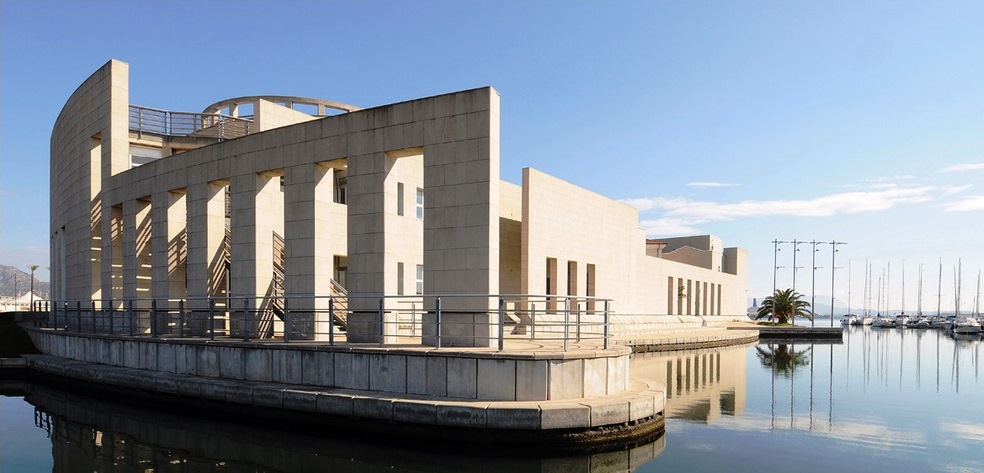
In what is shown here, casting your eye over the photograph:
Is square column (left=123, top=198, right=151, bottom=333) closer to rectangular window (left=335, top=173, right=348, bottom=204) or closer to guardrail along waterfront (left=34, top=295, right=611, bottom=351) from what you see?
guardrail along waterfront (left=34, top=295, right=611, bottom=351)

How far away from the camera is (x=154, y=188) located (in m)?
20.1

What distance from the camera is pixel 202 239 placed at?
18.2 m

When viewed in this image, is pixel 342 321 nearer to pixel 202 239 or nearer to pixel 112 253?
pixel 202 239

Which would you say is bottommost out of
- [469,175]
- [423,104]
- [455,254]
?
[455,254]

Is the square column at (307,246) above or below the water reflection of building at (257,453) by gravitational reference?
above

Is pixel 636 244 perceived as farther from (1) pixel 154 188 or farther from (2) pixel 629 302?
(1) pixel 154 188

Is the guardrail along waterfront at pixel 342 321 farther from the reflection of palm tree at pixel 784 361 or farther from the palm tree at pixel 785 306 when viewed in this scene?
the palm tree at pixel 785 306

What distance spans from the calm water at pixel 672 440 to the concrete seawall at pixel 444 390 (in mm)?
530

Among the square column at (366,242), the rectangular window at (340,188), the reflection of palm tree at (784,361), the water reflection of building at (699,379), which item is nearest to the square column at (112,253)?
the rectangular window at (340,188)

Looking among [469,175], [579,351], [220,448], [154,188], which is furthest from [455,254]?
[154,188]

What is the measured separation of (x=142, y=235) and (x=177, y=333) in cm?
486

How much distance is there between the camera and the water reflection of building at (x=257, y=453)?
10.3 meters

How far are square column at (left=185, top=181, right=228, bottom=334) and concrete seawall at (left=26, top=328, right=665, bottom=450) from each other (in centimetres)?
305

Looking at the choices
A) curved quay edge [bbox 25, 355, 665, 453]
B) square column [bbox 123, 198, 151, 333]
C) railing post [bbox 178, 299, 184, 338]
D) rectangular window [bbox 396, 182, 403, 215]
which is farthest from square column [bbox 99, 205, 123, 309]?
curved quay edge [bbox 25, 355, 665, 453]
